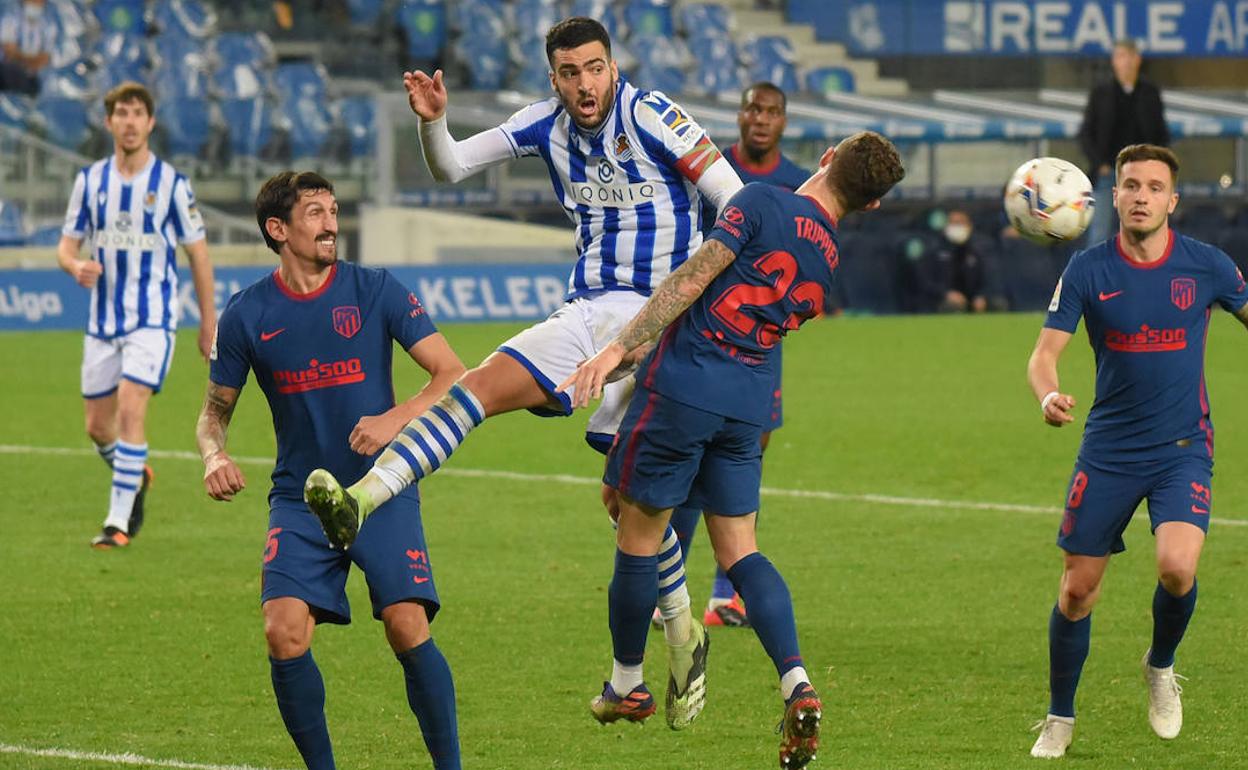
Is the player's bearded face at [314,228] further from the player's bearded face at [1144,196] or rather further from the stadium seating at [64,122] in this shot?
the stadium seating at [64,122]

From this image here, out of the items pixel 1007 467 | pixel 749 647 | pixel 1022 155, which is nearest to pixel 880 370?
pixel 1007 467

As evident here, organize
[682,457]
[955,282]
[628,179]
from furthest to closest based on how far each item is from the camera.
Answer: [955,282]
[628,179]
[682,457]

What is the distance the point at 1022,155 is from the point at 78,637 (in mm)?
18385

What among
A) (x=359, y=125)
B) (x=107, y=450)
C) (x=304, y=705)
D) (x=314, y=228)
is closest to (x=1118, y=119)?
(x=359, y=125)

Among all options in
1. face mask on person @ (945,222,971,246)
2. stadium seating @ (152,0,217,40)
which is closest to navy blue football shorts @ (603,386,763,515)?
face mask on person @ (945,222,971,246)

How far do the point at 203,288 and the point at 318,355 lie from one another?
186 inches

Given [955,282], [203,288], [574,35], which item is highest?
[574,35]

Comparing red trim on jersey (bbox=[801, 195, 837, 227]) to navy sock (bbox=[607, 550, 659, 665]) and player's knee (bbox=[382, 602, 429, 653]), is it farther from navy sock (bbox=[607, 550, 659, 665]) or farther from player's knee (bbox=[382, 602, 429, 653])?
player's knee (bbox=[382, 602, 429, 653])

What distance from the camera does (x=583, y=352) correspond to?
6.60 meters

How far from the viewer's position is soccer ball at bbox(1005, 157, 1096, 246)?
7.05 meters

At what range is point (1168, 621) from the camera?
6.63 m

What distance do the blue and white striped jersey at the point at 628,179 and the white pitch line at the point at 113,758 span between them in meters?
1.93

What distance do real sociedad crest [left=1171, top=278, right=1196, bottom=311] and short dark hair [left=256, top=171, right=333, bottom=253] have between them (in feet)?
8.86

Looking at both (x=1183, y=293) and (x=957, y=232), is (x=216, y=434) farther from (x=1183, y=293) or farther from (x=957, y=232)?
(x=957, y=232)
